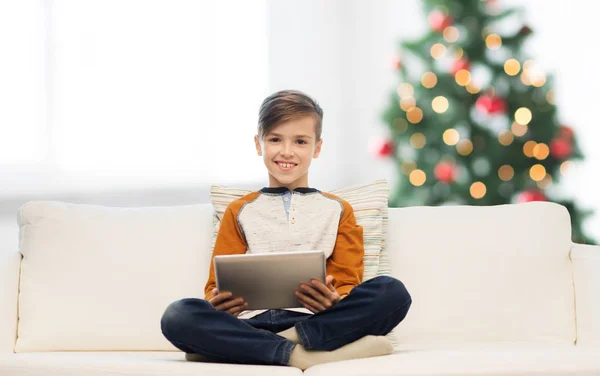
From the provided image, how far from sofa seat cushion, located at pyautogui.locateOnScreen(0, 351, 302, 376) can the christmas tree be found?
2.31 metres

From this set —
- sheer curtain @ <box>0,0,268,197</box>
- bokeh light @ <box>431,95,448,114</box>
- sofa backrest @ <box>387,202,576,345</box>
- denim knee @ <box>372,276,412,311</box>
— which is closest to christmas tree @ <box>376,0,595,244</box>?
bokeh light @ <box>431,95,448,114</box>

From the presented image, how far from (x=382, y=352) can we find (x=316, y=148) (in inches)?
26.1

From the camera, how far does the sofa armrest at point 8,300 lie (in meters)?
2.10

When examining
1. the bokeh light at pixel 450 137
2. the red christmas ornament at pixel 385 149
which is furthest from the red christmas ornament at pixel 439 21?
the red christmas ornament at pixel 385 149

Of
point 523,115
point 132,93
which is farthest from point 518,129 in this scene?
point 132,93

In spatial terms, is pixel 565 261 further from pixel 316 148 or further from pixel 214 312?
pixel 214 312

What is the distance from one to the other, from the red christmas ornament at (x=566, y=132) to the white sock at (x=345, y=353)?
226 cm

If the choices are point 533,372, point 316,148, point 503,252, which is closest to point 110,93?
point 316,148

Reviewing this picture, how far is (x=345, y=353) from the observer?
1.68 m

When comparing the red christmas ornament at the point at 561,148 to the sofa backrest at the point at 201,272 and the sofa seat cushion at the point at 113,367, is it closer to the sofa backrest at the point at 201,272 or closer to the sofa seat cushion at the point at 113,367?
the sofa backrest at the point at 201,272

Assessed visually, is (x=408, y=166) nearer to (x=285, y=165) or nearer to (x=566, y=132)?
(x=566, y=132)

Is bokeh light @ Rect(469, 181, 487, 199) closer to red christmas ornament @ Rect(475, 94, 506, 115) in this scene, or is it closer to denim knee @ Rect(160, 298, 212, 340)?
red christmas ornament @ Rect(475, 94, 506, 115)

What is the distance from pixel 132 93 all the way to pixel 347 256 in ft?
7.68

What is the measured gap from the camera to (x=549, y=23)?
407 centimetres
